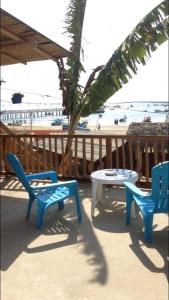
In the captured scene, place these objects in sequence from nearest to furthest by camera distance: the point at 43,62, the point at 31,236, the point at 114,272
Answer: the point at 114,272 → the point at 31,236 → the point at 43,62

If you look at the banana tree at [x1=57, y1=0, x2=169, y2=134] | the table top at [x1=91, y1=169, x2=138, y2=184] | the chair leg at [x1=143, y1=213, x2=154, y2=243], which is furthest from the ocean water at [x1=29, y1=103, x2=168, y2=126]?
the chair leg at [x1=143, y1=213, x2=154, y2=243]

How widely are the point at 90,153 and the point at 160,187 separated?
3703mm

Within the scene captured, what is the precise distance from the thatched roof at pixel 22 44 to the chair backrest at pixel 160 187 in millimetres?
3476

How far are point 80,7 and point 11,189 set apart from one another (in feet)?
14.9

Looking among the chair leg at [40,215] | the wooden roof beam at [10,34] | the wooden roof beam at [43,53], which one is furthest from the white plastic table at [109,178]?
the wooden roof beam at [43,53]

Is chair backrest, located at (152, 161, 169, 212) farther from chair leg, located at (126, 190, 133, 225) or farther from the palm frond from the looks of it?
the palm frond

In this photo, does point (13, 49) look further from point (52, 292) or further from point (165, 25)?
point (52, 292)

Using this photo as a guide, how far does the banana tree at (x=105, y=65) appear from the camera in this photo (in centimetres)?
614

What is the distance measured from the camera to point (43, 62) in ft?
26.6

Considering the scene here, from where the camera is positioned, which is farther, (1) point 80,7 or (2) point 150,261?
(1) point 80,7

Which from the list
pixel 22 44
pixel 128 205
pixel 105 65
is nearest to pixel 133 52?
pixel 105 65

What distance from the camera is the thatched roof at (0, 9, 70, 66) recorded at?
219 inches

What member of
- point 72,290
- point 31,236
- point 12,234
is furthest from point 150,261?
point 12,234

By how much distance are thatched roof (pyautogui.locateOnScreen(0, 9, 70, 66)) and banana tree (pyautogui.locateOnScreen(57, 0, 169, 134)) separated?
550mm
